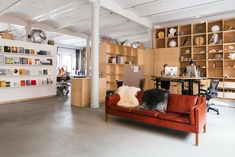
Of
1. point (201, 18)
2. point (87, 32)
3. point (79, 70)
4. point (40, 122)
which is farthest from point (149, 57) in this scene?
point (79, 70)

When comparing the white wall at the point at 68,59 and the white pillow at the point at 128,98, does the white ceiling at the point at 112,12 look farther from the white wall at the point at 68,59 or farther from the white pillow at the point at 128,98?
the white wall at the point at 68,59

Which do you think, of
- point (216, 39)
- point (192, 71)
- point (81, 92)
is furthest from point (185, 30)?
point (81, 92)

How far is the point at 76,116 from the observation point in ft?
14.3

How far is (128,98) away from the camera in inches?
159

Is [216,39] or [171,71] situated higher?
[216,39]

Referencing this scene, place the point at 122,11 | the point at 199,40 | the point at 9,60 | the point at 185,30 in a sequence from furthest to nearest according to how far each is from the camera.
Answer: the point at 185,30
the point at 199,40
the point at 122,11
the point at 9,60

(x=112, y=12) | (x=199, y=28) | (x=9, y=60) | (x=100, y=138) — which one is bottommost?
(x=100, y=138)

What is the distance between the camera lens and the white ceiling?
6.24m

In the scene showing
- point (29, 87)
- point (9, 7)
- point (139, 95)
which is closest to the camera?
point (139, 95)

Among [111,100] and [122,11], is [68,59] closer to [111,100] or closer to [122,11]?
[122,11]

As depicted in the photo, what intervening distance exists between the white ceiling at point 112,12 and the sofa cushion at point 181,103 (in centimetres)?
381

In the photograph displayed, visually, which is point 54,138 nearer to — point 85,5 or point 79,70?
point 85,5

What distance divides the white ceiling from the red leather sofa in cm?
351

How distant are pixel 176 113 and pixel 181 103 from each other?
8.4 inches
